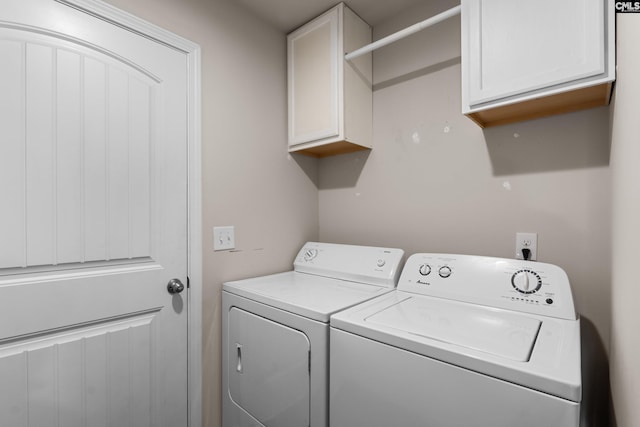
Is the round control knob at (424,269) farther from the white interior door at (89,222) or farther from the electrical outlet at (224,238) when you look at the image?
the white interior door at (89,222)

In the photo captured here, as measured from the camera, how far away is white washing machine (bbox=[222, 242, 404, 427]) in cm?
116

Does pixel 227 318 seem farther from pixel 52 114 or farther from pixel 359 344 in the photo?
pixel 52 114

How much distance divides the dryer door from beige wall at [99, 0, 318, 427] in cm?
18

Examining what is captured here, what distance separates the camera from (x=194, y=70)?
1539 mm

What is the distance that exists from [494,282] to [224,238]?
1.29 m

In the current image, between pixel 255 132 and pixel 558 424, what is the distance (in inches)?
68.1

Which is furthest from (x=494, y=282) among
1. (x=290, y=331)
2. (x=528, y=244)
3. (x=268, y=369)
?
(x=268, y=369)

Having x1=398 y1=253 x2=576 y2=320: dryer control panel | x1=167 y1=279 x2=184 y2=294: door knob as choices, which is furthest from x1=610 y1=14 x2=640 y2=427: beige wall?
x1=167 y1=279 x2=184 y2=294: door knob

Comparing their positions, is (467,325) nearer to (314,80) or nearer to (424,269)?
(424,269)

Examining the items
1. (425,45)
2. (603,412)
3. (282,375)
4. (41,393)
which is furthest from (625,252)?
(41,393)

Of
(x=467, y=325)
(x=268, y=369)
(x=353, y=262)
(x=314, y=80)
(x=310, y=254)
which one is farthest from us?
(x=310, y=254)

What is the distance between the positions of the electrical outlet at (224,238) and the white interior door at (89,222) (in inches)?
6.7

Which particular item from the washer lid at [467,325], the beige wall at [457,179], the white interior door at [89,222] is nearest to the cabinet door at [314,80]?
the beige wall at [457,179]

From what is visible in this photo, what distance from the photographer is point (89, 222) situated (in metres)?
1.23
